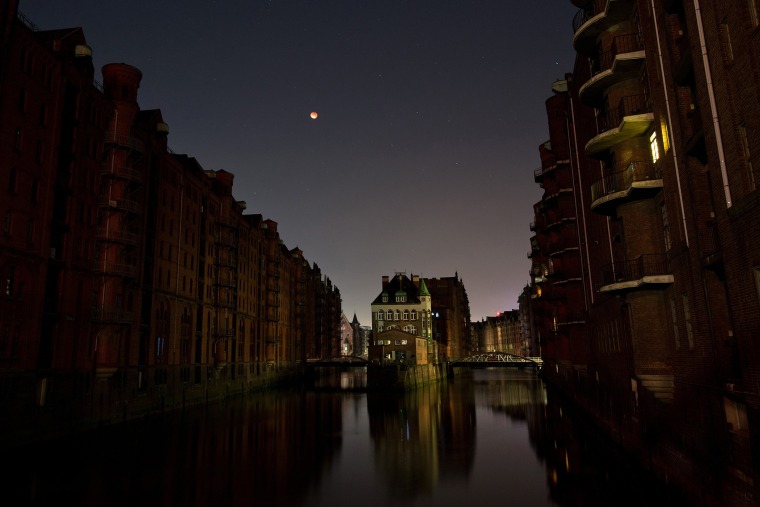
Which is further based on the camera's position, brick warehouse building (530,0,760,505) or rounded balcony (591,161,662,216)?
rounded balcony (591,161,662,216)

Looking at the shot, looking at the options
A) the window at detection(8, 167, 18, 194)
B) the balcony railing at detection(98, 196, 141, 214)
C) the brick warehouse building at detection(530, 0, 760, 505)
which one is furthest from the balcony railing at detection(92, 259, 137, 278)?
the brick warehouse building at detection(530, 0, 760, 505)

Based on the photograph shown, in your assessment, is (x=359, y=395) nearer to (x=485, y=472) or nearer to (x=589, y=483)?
(x=485, y=472)

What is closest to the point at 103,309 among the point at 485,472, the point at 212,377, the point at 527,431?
the point at 212,377

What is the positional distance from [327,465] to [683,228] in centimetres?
2364

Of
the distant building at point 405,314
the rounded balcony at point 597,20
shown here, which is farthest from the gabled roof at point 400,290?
the rounded balcony at point 597,20

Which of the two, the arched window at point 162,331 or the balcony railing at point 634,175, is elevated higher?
the balcony railing at point 634,175

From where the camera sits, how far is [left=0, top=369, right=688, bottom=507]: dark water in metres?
23.6

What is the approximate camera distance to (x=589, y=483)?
2500cm

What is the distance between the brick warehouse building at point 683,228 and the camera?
44.3 ft

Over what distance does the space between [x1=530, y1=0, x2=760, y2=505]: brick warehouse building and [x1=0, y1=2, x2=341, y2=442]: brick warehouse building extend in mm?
35104

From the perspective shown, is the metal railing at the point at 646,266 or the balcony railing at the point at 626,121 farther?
the balcony railing at the point at 626,121

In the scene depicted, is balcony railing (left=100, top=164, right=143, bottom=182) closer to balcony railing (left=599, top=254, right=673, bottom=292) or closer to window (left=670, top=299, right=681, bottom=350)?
balcony railing (left=599, top=254, right=673, bottom=292)

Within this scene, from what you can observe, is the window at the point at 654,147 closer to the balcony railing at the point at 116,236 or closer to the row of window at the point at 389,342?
the balcony railing at the point at 116,236

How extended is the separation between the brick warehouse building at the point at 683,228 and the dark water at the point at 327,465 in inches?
161
